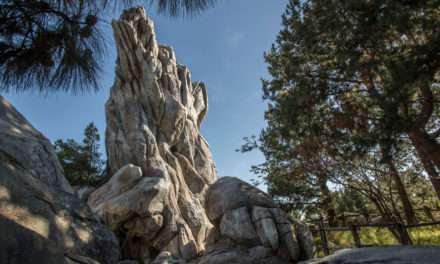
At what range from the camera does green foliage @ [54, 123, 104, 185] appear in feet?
55.6

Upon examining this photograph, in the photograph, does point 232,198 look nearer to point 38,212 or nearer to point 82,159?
point 38,212

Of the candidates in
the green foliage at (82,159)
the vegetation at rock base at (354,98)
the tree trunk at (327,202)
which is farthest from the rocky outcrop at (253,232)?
the green foliage at (82,159)

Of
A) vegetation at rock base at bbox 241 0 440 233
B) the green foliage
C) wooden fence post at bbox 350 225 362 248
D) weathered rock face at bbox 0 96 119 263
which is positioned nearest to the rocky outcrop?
wooden fence post at bbox 350 225 362 248

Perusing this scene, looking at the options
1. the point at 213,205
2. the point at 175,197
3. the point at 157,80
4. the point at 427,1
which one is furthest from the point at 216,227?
the point at 157,80

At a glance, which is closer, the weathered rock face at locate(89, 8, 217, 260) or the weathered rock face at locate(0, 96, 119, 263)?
the weathered rock face at locate(0, 96, 119, 263)

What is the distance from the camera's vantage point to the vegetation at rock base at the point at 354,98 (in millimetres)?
5426

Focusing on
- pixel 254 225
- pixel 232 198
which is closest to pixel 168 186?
pixel 232 198

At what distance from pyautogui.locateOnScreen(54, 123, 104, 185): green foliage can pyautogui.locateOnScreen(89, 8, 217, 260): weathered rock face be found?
5.15m

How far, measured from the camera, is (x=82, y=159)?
17969 mm

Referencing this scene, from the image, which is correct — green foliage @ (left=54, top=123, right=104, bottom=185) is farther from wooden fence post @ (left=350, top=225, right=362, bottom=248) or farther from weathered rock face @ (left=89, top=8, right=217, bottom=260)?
Result: wooden fence post @ (left=350, top=225, right=362, bottom=248)

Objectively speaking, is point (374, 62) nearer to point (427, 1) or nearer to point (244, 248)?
point (427, 1)

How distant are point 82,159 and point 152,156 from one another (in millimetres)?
8476

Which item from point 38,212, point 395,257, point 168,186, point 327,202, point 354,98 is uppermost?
point 354,98

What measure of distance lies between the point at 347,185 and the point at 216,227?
15.7ft
